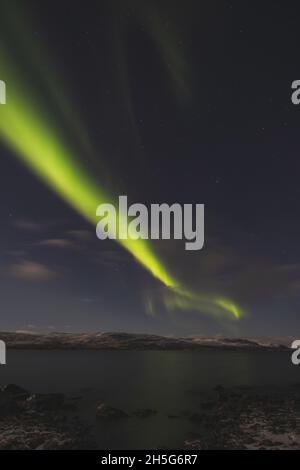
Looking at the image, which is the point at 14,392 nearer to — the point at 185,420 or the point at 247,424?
the point at 185,420

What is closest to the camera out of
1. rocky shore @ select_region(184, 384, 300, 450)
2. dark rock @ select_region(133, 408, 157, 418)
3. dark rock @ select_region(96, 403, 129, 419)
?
rocky shore @ select_region(184, 384, 300, 450)

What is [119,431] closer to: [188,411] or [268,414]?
[188,411]

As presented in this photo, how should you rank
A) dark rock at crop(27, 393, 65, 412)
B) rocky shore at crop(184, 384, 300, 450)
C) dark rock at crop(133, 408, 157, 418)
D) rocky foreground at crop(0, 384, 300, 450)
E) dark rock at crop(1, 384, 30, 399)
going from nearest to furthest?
1. rocky shore at crop(184, 384, 300, 450)
2. rocky foreground at crop(0, 384, 300, 450)
3. dark rock at crop(133, 408, 157, 418)
4. dark rock at crop(27, 393, 65, 412)
5. dark rock at crop(1, 384, 30, 399)

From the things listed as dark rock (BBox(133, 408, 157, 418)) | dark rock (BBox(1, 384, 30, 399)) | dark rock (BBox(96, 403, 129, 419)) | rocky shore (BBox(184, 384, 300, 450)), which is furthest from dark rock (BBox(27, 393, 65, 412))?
rocky shore (BBox(184, 384, 300, 450))

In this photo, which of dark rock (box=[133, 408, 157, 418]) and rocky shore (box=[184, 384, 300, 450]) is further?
dark rock (box=[133, 408, 157, 418])

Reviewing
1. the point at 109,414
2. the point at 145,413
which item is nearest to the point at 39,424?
the point at 109,414

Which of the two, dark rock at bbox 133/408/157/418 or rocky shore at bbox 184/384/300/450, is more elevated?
rocky shore at bbox 184/384/300/450

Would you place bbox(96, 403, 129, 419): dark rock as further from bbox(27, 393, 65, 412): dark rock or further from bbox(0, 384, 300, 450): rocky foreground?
bbox(27, 393, 65, 412): dark rock

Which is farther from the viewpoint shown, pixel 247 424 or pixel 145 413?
pixel 145 413
